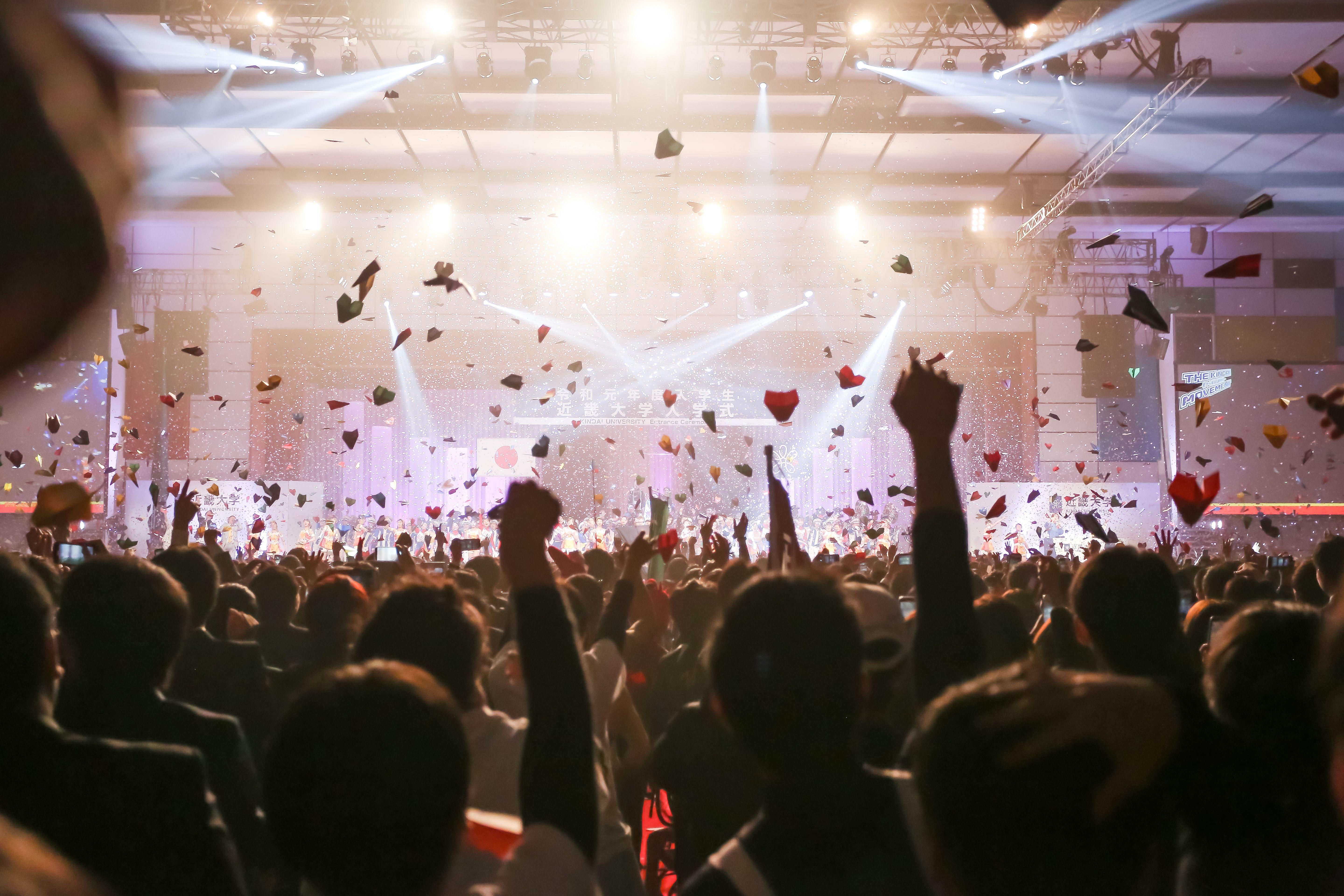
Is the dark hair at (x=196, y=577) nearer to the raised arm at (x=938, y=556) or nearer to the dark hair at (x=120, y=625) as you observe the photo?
the dark hair at (x=120, y=625)

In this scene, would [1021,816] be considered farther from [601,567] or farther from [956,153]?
[956,153]

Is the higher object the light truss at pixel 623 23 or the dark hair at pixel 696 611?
the light truss at pixel 623 23

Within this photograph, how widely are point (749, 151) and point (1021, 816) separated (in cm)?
1572

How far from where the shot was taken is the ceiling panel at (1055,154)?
14.6 m

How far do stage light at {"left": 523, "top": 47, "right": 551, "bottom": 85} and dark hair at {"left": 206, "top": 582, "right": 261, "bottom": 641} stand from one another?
355 inches

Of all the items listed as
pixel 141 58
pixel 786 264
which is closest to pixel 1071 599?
pixel 141 58

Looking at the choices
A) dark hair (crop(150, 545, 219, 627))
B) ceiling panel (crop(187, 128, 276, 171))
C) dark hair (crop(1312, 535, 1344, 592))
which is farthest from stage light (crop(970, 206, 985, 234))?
dark hair (crop(150, 545, 219, 627))

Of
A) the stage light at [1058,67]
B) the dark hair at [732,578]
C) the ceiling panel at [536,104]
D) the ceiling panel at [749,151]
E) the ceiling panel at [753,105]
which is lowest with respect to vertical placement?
the dark hair at [732,578]

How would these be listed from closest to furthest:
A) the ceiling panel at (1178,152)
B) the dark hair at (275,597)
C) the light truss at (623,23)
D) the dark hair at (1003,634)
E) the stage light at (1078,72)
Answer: the dark hair at (1003,634), the dark hair at (275,597), the light truss at (623,23), the stage light at (1078,72), the ceiling panel at (1178,152)

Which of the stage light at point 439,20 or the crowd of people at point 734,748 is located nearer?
the crowd of people at point 734,748

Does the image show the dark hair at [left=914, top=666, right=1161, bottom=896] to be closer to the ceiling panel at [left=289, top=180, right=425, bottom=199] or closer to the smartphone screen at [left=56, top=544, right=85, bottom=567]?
the smartphone screen at [left=56, top=544, right=85, bottom=567]

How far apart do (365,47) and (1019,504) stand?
12217 mm

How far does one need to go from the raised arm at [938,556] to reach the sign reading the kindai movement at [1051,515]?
48.1ft

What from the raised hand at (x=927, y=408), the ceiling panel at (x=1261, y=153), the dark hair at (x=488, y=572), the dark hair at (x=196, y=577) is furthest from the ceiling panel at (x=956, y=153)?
the raised hand at (x=927, y=408)
